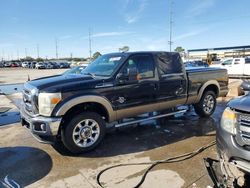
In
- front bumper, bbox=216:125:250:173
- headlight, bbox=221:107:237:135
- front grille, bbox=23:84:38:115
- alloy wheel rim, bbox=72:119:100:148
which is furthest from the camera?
alloy wheel rim, bbox=72:119:100:148

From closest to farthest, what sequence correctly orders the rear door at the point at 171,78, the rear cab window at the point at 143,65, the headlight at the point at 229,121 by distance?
the headlight at the point at 229,121, the rear cab window at the point at 143,65, the rear door at the point at 171,78

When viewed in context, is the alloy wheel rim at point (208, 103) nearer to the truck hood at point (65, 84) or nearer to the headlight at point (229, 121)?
the truck hood at point (65, 84)

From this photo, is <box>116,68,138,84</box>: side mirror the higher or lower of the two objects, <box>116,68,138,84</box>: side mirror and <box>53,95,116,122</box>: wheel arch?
the higher

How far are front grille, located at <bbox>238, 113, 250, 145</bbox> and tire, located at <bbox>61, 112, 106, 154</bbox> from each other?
2.70 metres

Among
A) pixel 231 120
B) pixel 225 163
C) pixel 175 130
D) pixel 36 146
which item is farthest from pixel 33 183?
pixel 175 130

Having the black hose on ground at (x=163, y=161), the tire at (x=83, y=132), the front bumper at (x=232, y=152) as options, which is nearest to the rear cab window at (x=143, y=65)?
the tire at (x=83, y=132)

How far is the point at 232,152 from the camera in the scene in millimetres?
2746

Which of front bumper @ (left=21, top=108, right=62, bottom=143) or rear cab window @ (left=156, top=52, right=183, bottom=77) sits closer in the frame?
front bumper @ (left=21, top=108, right=62, bottom=143)

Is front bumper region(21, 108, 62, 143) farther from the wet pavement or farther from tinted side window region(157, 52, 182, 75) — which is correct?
tinted side window region(157, 52, 182, 75)

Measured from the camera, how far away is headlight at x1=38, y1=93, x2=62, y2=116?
4.12m

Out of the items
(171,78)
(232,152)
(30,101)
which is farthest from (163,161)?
(30,101)

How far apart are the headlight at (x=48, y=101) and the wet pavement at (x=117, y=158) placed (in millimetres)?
930

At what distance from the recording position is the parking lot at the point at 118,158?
3514 mm

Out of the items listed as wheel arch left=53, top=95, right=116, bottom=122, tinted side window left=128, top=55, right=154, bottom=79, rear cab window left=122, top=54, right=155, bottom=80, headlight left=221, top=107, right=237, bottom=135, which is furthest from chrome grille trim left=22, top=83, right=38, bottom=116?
headlight left=221, top=107, right=237, bottom=135
